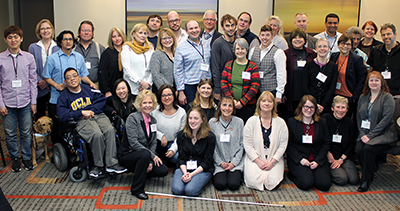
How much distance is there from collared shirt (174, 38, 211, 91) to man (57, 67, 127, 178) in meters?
0.94

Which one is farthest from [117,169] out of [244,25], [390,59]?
[390,59]

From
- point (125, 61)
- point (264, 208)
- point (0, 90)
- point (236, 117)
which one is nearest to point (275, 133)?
point (236, 117)

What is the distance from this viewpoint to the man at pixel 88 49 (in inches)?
157

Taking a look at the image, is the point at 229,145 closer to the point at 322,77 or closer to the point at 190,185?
the point at 190,185

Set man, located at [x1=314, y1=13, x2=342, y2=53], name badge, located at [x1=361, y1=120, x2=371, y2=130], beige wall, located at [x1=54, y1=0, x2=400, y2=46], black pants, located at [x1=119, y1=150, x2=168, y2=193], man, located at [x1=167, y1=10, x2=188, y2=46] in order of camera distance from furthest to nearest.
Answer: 1. beige wall, located at [x1=54, y1=0, x2=400, y2=46]
2. man, located at [x1=314, y1=13, x2=342, y2=53]
3. man, located at [x1=167, y1=10, x2=188, y2=46]
4. name badge, located at [x1=361, y1=120, x2=371, y2=130]
5. black pants, located at [x1=119, y1=150, x2=168, y2=193]

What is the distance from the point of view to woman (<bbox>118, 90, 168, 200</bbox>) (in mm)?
3004

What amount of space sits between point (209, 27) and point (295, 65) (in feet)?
3.82

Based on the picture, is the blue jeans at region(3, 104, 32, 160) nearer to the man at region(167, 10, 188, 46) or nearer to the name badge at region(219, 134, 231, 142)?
the man at region(167, 10, 188, 46)

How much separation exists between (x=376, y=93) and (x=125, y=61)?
9.45 ft

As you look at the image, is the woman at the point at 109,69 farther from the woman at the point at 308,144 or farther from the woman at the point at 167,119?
the woman at the point at 308,144

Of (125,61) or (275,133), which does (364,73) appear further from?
(125,61)

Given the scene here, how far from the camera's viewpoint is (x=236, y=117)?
3.39 meters

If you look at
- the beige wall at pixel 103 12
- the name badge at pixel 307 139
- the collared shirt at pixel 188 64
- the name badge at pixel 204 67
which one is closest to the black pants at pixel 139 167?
the collared shirt at pixel 188 64

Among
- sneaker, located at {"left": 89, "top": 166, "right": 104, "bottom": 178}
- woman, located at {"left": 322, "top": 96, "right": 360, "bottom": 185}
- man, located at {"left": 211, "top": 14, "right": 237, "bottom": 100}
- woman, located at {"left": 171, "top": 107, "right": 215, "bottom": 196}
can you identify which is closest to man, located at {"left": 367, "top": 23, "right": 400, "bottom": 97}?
woman, located at {"left": 322, "top": 96, "right": 360, "bottom": 185}
